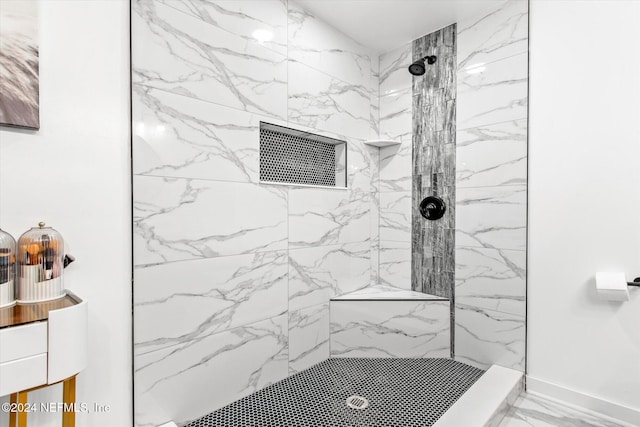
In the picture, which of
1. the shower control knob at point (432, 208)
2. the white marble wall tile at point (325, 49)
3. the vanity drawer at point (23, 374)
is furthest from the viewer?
the shower control knob at point (432, 208)

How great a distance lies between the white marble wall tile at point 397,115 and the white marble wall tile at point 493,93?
0.41 m

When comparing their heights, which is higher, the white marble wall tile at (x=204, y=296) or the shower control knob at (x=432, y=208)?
the shower control knob at (x=432, y=208)

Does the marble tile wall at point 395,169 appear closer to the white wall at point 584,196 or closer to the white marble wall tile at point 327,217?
the white marble wall tile at point 327,217

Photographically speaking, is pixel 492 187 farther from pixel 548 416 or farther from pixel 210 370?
pixel 210 370

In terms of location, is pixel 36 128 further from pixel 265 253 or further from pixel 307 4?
pixel 307 4

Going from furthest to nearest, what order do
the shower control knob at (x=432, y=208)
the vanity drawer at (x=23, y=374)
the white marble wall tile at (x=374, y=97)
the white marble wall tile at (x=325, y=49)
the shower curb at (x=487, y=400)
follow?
the white marble wall tile at (x=374, y=97) < the shower control knob at (x=432, y=208) < the white marble wall tile at (x=325, y=49) < the shower curb at (x=487, y=400) < the vanity drawer at (x=23, y=374)

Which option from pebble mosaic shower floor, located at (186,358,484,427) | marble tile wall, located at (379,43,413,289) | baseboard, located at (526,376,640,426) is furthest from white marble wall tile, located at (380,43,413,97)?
baseboard, located at (526,376,640,426)

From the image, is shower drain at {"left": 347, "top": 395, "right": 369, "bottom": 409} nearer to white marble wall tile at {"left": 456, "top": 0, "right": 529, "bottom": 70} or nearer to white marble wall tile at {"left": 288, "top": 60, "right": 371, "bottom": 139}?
white marble wall tile at {"left": 288, "top": 60, "right": 371, "bottom": 139}

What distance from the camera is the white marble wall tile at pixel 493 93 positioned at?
2.16m

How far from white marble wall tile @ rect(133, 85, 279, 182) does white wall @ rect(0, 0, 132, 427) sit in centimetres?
7

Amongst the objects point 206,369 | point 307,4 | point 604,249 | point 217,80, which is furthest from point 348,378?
point 307,4

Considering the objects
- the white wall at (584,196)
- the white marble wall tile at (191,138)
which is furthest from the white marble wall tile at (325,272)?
the white wall at (584,196)

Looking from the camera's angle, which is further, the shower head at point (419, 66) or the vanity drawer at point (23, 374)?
the shower head at point (419, 66)

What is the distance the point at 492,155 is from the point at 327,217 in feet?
3.96
